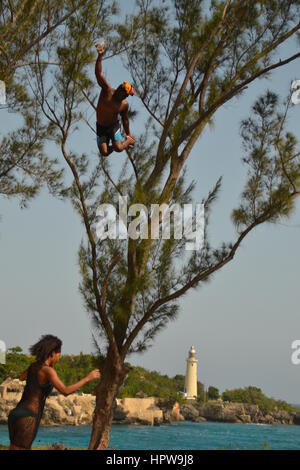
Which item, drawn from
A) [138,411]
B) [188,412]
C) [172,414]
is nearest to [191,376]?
[188,412]

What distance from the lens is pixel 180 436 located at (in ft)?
187

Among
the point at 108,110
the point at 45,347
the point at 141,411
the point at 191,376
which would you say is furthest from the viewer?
the point at 191,376

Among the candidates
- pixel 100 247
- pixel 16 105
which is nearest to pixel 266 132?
pixel 100 247

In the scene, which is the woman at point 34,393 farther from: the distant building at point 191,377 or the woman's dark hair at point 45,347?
the distant building at point 191,377

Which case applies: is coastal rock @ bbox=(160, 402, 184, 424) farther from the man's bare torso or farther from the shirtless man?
the man's bare torso

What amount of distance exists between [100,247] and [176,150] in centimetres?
170

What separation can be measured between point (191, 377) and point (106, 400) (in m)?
58.4

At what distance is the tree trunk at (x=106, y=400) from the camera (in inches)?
305

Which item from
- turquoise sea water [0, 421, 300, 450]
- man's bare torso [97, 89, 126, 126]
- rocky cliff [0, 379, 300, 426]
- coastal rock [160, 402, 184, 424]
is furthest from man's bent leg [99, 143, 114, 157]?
coastal rock [160, 402, 184, 424]

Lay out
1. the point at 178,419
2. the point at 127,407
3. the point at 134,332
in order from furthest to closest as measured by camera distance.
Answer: the point at 178,419 < the point at 127,407 < the point at 134,332

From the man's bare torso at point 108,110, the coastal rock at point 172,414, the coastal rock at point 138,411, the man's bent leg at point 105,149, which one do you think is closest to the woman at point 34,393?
the man's bent leg at point 105,149

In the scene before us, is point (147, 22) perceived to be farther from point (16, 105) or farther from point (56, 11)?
point (16, 105)

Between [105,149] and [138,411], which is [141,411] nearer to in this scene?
[138,411]
